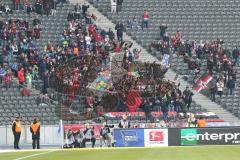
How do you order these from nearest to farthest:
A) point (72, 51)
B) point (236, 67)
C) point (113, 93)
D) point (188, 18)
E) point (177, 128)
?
point (177, 128), point (113, 93), point (72, 51), point (236, 67), point (188, 18)

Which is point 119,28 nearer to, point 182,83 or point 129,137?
point 182,83

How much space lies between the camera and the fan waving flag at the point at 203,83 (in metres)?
45.3

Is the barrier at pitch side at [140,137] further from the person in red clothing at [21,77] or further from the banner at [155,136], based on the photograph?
the person in red clothing at [21,77]

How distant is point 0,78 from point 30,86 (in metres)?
1.85

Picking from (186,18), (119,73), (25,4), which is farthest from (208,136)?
(25,4)

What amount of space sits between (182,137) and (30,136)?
8497mm

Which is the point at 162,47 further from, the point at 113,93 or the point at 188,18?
the point at 113,93

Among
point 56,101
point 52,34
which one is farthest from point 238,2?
point 56,101

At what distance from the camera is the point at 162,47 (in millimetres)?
47938

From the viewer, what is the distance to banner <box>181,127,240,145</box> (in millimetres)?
36469

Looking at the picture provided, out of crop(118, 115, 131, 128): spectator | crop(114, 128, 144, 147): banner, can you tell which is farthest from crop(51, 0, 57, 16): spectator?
crop(114, 128, 144, 147): banner

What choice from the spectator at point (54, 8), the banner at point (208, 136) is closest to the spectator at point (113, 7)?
the spectator at point (54, 8)

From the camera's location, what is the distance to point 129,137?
36.6m

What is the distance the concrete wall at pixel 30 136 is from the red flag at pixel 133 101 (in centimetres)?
491
